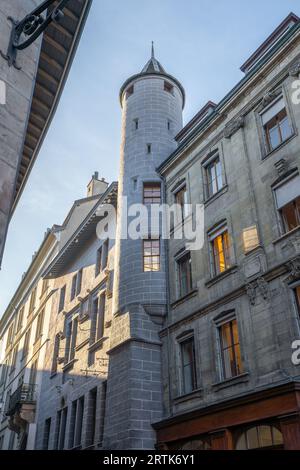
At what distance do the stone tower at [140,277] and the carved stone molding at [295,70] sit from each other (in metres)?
8.54

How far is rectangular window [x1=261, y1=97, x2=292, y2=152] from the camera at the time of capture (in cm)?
1628

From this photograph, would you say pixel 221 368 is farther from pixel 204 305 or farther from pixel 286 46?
pixel 286 46

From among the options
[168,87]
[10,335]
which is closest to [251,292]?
[168,87]

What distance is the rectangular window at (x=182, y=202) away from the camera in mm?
20469

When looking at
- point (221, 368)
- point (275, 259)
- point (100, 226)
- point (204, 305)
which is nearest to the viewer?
point (275, 259)

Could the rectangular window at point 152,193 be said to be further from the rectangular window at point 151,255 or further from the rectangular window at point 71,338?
the rectangular window at point 71,338

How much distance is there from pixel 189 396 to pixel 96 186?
24.3 meters

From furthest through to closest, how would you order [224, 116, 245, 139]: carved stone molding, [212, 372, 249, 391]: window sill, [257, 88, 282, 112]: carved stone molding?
[224, 116, 245, 139]: carved stone molding < [257, 88, 282, 112]: carved stone molding < [212, 372, 249, 391]: window sill

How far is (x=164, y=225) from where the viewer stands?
70.6ft

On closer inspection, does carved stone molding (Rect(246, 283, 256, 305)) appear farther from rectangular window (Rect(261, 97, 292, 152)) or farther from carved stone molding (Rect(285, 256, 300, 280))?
rectangular window (Rect(261, 97, 292, 152))

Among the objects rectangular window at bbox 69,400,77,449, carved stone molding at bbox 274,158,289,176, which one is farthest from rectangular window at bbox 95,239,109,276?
carved stone molding at bbox 274,158,289,176

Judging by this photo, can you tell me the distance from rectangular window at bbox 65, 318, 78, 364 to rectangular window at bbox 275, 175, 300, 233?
609 inches
